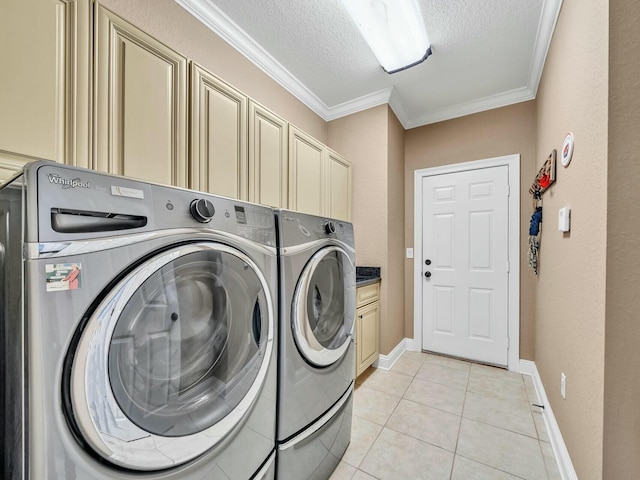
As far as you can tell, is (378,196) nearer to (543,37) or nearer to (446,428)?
(543,37)

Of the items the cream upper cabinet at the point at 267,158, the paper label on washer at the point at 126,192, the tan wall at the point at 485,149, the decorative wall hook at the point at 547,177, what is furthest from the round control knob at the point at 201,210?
the tan wall at the point at 485,149

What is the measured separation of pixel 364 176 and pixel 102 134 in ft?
7.19

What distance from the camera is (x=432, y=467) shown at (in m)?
1.45

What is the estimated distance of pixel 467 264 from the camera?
2775mm

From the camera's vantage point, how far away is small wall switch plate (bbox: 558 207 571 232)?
1385mm

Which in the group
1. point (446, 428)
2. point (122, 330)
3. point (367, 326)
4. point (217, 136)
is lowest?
point (446, 428)

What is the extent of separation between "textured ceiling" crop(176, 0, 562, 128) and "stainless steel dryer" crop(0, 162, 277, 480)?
5.37 feet

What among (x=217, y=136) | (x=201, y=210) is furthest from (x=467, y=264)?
(x=201, y=210)

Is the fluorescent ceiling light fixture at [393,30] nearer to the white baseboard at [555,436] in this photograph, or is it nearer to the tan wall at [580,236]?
the tan wall at [580,236]

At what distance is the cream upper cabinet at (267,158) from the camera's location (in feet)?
5.19

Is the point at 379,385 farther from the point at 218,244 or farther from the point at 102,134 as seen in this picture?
the point at 102,134

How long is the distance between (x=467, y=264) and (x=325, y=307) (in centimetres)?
204

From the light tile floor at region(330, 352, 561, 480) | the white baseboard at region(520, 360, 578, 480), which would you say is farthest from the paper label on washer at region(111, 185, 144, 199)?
the white baseboard at region(520, 360, 578, 480)

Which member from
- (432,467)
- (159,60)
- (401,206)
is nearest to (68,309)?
(159,60)
